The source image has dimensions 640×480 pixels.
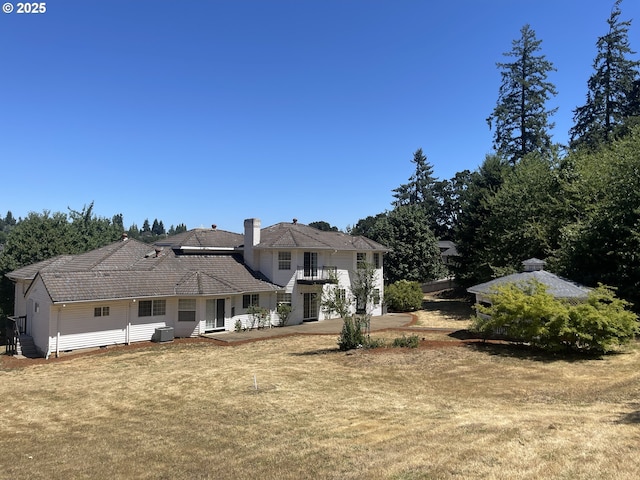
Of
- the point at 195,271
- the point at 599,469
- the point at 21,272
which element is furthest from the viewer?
the point at 21,272

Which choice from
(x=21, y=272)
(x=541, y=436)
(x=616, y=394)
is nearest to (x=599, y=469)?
(x=541, y=436)

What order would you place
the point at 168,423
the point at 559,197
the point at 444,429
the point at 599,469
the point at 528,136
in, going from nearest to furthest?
1. the point at 599,469
2. the point at 444,429
3. the point at 168,423
4. the point at 559,197
5. the point at 528,136

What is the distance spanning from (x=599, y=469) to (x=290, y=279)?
25102mm

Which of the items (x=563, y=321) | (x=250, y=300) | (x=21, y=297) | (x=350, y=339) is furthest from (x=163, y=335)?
(x=563, y=321)

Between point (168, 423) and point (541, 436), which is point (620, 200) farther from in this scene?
point (168, 423)

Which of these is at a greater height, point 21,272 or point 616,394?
point 21,272

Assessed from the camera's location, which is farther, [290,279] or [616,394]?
[290,279]

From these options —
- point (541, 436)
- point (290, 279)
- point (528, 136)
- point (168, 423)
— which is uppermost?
point (528, 136)

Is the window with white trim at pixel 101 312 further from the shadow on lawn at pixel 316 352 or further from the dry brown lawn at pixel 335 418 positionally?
the shadow on lawn at pixel 316 352

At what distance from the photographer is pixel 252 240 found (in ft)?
104

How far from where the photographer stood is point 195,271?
2745 cm

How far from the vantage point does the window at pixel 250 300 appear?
2831 cm

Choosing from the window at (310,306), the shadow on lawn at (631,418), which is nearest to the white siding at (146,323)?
the window at (310,306)

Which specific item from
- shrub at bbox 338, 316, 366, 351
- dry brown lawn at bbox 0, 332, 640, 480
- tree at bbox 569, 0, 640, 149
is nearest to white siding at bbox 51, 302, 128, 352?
dry brown lawn at bbox 0, 332, 640, 480
